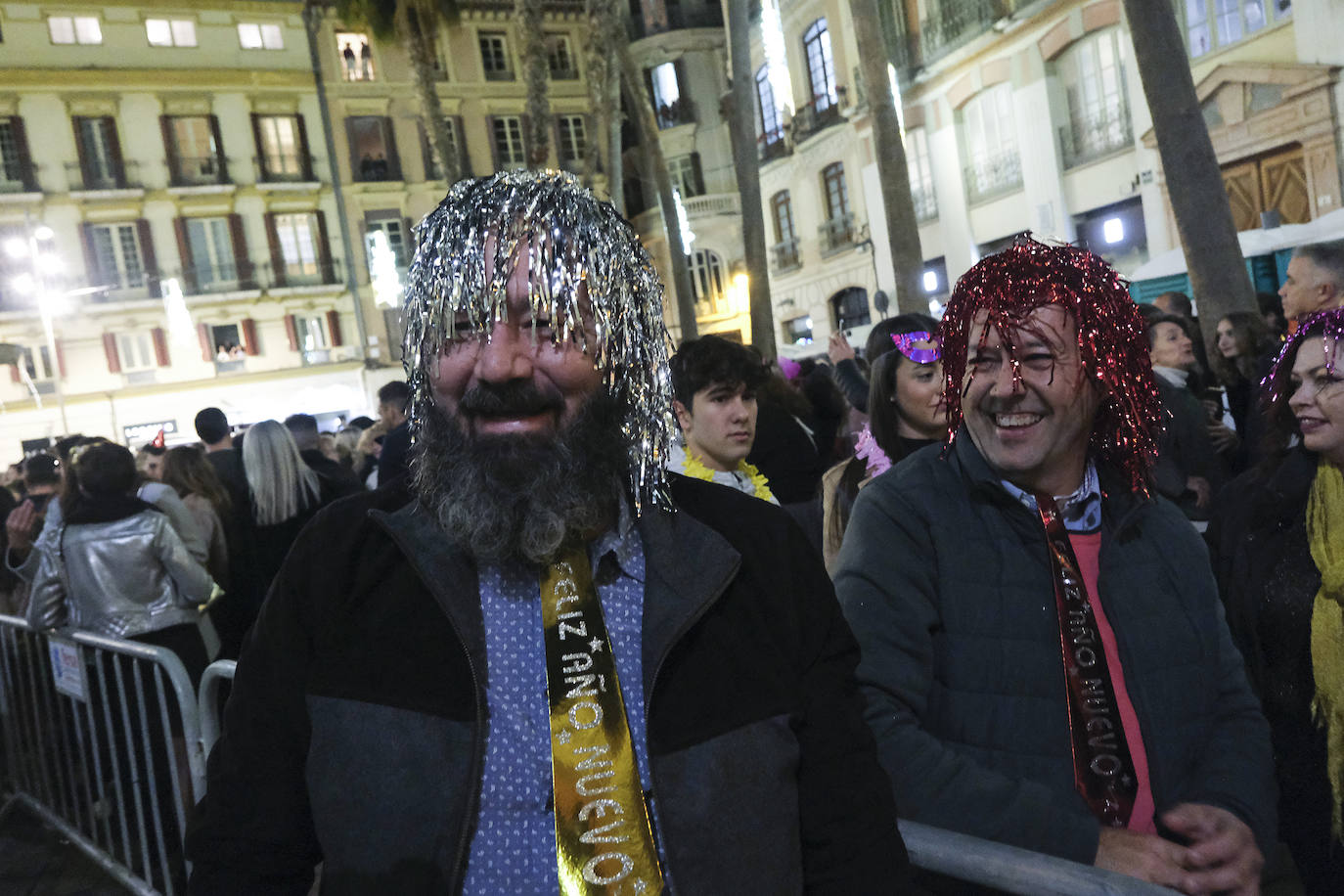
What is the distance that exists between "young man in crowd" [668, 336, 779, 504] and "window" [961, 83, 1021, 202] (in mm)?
16433

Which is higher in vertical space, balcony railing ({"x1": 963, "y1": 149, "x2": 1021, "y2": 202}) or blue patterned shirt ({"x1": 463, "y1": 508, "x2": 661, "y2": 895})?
balcony railing ({"x1": 963, "y1": 149, "x2": 1021, "y2": 202})

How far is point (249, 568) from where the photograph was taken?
218 inches

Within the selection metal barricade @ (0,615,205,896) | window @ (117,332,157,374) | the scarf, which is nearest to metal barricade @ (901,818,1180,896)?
the scarf

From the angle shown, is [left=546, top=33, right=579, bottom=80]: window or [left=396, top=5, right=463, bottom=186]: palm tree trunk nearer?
[left=396, top=5, right=463, bottom=186]: palm tree trunk

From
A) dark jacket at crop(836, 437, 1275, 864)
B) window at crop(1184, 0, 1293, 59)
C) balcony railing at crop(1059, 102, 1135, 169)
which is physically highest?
window at crop(1184, 0, 1293, 59)

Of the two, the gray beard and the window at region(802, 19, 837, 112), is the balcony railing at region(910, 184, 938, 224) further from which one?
the gray beard

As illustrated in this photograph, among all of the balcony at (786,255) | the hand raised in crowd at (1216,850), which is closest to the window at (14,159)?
the balcony at (786,255)

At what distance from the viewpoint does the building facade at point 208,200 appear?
31.5 meters

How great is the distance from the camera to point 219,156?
110 feet

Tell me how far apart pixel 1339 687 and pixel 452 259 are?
227 centimetres

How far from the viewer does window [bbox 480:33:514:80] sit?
37406 millimetres

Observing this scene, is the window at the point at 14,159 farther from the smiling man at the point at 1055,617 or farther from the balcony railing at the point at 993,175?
the smiling man at the point at 1055,617

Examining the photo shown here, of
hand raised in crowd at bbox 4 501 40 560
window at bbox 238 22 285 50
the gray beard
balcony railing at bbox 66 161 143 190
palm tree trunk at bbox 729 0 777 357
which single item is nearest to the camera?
the gray beard

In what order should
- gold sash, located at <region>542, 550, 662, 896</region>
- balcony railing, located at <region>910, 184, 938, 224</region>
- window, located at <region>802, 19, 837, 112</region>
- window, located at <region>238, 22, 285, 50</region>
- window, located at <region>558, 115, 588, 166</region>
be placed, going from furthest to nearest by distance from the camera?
window, located at <region>558, 115, 588, 166</region> < window, located at <region>238, 22, 285, 50</region> < window, located at <region>802, 19, 837, 112</region> < balcony railing, located at <region>910, 184, 938, 224</region> < gold sash, located at <region>542, 550, 662, 896</region>
